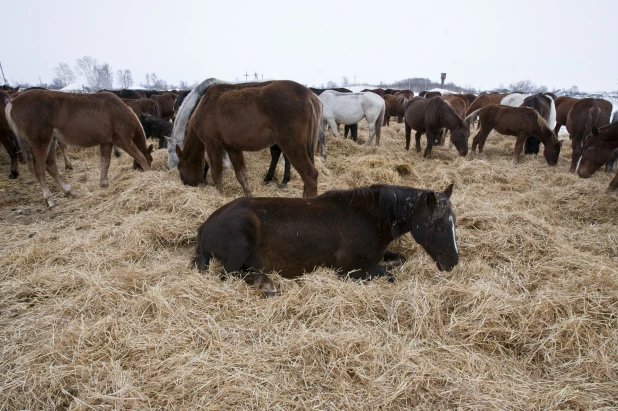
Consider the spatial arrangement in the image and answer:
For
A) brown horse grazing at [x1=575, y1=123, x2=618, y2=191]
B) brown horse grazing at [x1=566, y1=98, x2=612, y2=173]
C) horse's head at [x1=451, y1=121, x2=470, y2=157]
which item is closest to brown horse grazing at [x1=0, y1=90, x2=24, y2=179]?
horse's head at [x1=451, y1=121, x2=470, y2=157]

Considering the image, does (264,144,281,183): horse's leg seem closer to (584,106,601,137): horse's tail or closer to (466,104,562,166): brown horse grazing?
(466,104,562,166): brown horse grazing

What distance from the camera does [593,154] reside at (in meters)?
6.65

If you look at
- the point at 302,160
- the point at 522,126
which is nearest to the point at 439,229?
the point at 302,160

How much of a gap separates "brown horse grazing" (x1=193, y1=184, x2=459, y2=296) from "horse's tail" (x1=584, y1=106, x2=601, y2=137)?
778 cm

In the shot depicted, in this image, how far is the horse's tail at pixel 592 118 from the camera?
8242 millimetres

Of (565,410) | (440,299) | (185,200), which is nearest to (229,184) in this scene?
(185,200)

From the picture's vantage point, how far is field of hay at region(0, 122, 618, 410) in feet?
6.40

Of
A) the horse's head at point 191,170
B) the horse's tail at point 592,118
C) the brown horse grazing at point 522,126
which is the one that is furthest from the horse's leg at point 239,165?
the horse's tail at point 592,118

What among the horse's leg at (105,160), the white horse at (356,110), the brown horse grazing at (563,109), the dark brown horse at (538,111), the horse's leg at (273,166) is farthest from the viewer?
the brown horse grazing at (563,109)

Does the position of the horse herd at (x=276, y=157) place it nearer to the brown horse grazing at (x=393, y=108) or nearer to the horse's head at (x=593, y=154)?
the horse's head at (x=593, y=154)

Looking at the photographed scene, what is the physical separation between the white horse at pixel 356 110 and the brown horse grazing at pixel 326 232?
27.2 feet

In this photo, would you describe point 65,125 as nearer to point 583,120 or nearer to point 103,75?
point 583,120

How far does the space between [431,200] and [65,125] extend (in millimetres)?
6105

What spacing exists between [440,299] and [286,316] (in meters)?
1.32
